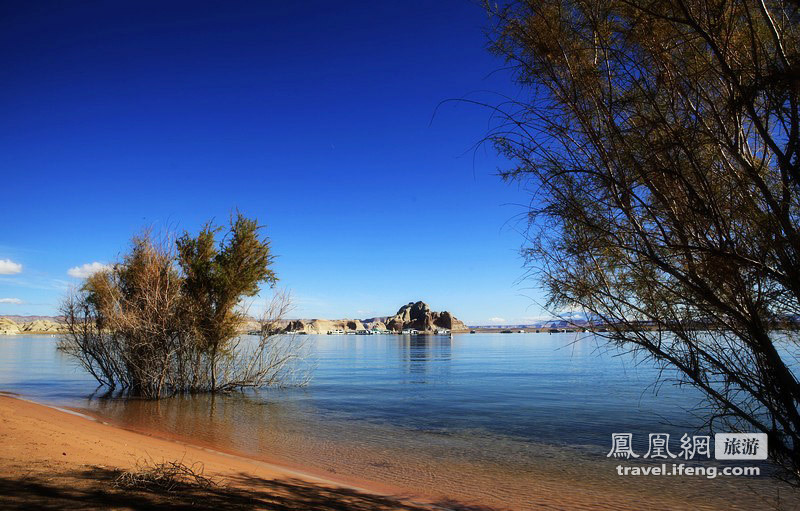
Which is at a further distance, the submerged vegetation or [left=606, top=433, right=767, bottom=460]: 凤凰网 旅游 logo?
the submerged vegetation

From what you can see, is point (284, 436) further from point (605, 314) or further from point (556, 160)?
point (556, 160)

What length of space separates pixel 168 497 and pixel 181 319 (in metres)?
15.7

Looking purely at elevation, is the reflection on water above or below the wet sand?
below

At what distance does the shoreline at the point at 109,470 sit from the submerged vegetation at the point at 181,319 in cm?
712

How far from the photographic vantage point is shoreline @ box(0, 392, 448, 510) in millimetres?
5520

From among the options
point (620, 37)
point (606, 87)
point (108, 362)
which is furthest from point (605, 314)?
point (108, 362)

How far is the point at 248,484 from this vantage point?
23.9 ft

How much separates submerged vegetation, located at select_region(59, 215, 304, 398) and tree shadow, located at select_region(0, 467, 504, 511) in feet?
44.6

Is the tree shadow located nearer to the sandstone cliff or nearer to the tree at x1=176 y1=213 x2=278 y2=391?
the tree at x1=176 y1=213 x2=278 y2=391

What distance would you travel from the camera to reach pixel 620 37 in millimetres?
4148

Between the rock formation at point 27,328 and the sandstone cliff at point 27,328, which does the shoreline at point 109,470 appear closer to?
the rock formation at point 27,328

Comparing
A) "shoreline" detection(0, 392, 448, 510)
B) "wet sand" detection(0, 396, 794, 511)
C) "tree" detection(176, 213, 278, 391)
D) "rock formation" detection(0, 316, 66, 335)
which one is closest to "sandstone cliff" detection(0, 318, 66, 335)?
"rock formation" detection(0, 316, 66, 335)

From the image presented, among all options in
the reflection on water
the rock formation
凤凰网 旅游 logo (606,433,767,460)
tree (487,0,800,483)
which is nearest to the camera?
tree (487,0,800,483)

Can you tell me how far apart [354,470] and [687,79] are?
982 centimetres
